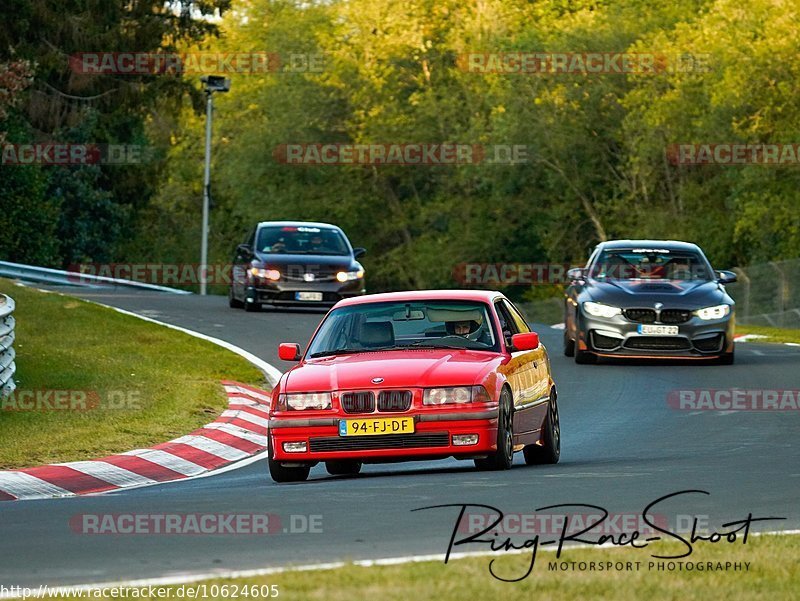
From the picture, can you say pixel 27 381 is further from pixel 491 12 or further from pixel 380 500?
pixel 491 12

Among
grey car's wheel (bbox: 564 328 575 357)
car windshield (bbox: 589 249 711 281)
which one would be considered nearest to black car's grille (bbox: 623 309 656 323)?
car windshield (bbox: 589 249 711 281)

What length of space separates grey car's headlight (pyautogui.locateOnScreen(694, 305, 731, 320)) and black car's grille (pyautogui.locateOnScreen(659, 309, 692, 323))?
0.13 metres

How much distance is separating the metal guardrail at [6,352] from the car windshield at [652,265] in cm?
839

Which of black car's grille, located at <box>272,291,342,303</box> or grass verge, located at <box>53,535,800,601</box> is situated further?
black car's grille, located at <box>272,291,342,303</box>

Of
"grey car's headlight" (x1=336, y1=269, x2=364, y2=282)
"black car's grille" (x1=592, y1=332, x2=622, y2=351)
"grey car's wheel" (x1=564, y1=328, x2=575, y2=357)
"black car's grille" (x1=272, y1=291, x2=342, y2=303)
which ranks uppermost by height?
"black car's grille" (x1=592, y1=332, x2=622, y2=351)

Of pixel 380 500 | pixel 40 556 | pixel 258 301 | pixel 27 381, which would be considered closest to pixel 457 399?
pixel 380 500

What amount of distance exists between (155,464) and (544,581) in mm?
7861

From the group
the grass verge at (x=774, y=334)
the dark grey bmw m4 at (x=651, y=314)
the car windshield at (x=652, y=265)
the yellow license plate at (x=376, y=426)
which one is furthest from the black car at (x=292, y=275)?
the yellow license plate at (x=376, y=426)

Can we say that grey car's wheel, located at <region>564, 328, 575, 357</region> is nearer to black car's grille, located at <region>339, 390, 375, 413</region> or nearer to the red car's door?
the red car's door

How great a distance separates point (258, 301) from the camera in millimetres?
32469

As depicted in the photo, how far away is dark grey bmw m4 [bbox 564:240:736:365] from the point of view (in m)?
23.5

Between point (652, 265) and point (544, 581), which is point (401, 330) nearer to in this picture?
point (544, 581)

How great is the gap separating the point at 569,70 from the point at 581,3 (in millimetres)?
12343

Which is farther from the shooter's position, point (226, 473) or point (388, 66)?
point (388, 66)
